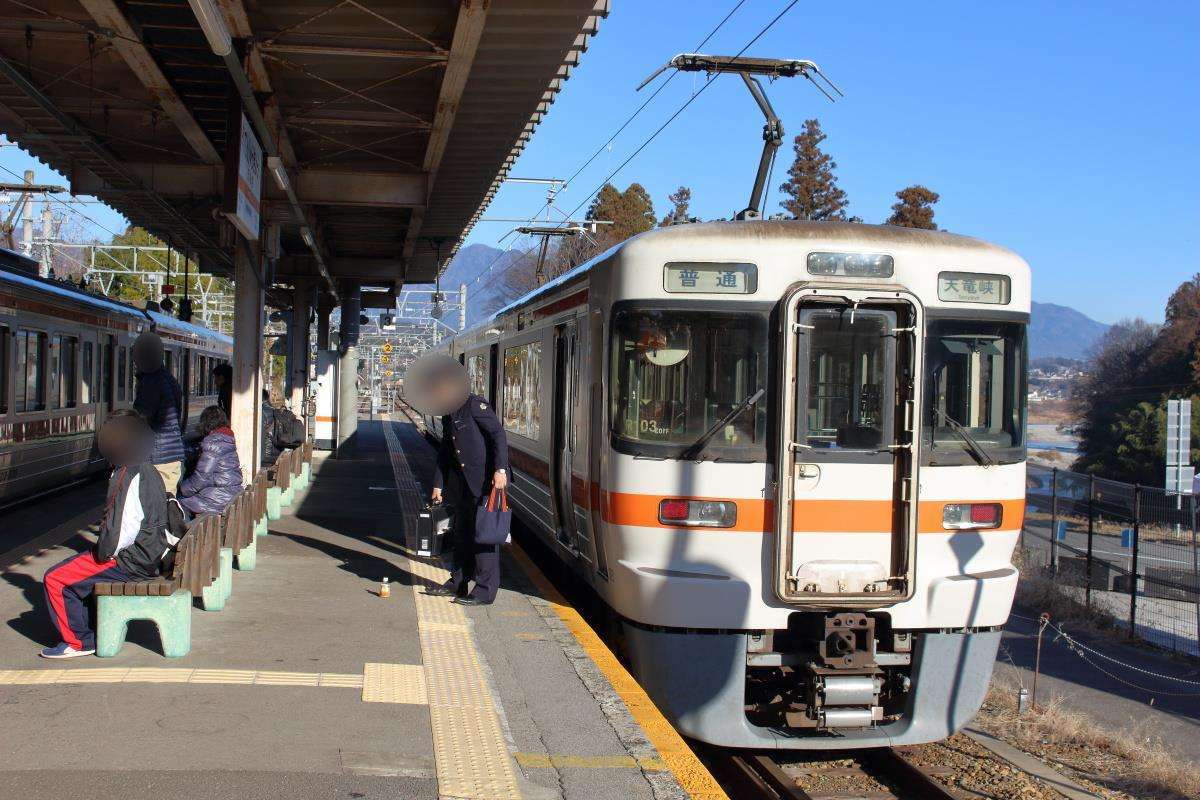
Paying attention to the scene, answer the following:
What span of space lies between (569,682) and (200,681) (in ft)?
6.23

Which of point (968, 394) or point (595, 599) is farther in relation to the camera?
point (595, 599)

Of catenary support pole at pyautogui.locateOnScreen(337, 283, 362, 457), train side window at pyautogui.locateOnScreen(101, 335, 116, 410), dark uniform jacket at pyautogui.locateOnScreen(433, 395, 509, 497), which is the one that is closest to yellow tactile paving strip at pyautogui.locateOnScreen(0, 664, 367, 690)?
dark uniform jacket at pyautogui.locateOnScreen(433, 395, 509, 497)

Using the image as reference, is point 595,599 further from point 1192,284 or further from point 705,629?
point 1192,284

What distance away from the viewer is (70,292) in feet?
48.1

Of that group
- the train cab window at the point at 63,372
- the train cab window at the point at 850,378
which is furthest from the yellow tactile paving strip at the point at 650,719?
the train cab window at the point at 63,372

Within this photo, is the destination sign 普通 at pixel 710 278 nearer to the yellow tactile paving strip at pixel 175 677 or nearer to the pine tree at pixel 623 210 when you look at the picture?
the yellow tactile paving strip at pixel 175 677

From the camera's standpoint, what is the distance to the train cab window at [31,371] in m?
12.5

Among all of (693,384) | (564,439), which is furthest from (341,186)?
(693,384)

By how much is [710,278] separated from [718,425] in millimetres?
850

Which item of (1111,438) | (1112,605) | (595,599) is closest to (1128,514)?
(1112,605)

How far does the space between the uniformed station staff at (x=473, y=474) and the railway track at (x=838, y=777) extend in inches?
81.0

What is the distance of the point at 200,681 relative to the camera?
596 cm

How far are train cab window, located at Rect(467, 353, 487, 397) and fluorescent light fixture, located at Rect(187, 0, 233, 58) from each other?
7.91 meters

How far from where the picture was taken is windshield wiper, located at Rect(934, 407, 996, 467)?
22.6ft
